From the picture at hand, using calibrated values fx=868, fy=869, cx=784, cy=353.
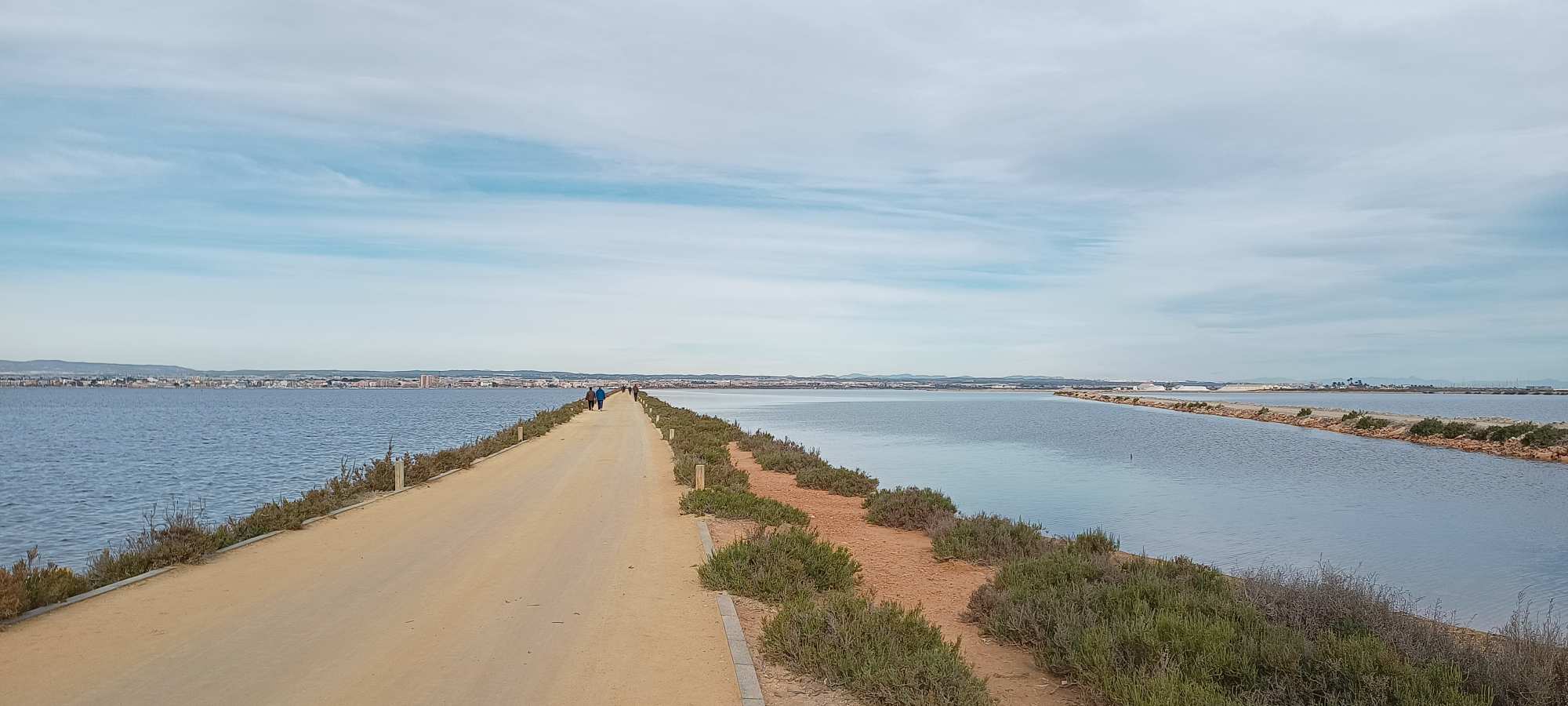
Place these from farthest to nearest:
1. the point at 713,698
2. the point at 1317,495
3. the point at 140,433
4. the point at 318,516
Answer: the point at 140,433, the point at 1317,495, the point at 318,516, the point at 713,698

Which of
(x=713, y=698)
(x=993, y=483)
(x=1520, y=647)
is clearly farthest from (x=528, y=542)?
(x=993, y=483)

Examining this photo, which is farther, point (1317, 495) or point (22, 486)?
point (22, 486)

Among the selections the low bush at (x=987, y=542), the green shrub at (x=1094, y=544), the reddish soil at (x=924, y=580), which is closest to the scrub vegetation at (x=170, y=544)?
the reddish soil at (x=924, y=580)

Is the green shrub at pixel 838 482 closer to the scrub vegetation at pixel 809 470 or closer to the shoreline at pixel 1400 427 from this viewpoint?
the scrub vegetation at pixel 809 470

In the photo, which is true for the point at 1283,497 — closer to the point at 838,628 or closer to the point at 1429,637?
the point at 1429,637

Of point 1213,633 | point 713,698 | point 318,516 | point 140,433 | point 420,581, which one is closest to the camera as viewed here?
point 713,698

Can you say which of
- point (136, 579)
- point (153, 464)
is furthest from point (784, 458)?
point (153, 464)

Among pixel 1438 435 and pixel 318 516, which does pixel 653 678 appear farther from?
pixel 1438 435
